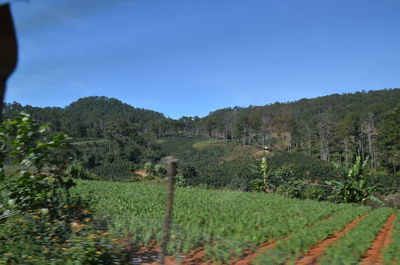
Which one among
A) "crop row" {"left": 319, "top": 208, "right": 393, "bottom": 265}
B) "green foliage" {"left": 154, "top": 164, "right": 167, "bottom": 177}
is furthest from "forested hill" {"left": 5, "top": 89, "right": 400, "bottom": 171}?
"crop row" {"left": 319, "top": 208, "right": 393, "bottom": 265}

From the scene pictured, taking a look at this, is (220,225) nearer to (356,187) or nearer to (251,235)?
(251,235)

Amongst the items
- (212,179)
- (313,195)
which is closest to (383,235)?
(313,195)

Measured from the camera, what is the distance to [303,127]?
8000 centimetres

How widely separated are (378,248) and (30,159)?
5205 mm

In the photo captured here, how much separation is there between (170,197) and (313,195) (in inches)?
529

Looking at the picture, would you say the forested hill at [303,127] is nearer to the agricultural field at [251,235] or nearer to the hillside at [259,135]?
the hillside at [259,135]

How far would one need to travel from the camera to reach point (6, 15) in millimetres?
972

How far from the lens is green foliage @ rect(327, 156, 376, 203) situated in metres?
13.4

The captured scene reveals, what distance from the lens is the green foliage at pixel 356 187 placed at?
13359 millimetres

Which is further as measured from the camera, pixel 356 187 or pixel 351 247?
pixel 356 187

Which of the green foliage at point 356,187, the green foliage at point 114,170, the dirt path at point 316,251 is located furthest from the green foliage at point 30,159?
the green foliage at point 114,170

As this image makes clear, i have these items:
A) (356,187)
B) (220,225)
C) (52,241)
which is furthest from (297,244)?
(356,187)

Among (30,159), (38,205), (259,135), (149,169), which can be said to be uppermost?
(259,135)

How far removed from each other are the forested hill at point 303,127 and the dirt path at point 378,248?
30.1 m
